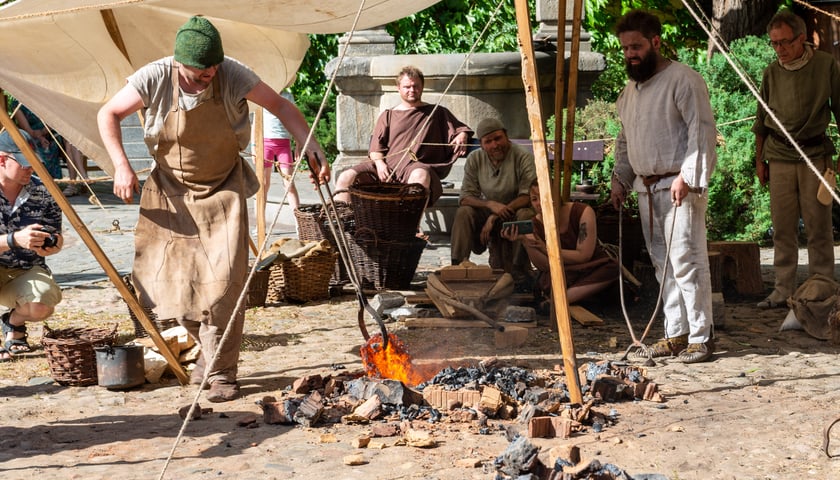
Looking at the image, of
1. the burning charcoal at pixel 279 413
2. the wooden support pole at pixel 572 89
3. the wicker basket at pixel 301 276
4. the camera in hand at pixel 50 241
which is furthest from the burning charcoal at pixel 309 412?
the wicker basket at pixel 301 276

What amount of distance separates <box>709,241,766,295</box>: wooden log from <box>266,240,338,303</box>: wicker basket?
2856 mm

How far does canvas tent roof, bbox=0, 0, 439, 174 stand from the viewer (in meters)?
5.55

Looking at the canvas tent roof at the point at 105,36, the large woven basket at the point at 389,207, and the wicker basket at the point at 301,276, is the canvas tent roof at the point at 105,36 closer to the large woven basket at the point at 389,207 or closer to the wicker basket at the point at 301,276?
the large woven basket at the point at 389,207

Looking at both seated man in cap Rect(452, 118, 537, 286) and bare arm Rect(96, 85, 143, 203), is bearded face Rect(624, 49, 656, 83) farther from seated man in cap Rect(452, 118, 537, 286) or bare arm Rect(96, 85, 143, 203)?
bare arm Rect(96, 85, 143, 203)

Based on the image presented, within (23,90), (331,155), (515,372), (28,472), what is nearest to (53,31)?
(23,90)

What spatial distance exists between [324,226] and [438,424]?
378 cm

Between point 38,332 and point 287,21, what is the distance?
8.58 ft

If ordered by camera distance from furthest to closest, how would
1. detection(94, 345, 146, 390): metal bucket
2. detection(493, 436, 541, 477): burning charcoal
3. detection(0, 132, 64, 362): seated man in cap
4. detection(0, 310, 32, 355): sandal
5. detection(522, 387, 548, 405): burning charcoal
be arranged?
detection(0, 310, 32, 355): sandal → detection(0, 132, 64, 362): seated man in cap → detection(94, 345, 146, 390): metal bucket → detection(522, 387, 548, 405): burning charcoal → detection(493, 436, 541, 477): burning charcoal

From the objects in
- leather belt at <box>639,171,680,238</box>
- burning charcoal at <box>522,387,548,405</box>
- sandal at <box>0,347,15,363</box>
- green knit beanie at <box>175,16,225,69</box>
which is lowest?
burning charcoal at <box>522,387,548,405</box>

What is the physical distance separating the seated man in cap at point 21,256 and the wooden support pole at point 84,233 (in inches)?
27.9

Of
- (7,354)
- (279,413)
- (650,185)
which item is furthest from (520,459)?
(7,354)

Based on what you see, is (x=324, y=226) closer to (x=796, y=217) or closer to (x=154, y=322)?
(x=154, y=322)

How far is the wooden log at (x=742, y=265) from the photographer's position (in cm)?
745

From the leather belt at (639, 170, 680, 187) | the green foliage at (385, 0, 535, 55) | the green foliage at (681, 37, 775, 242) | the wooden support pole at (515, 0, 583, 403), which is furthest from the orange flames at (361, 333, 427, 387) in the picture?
the green foliage at (385, 0, 535, 55)
